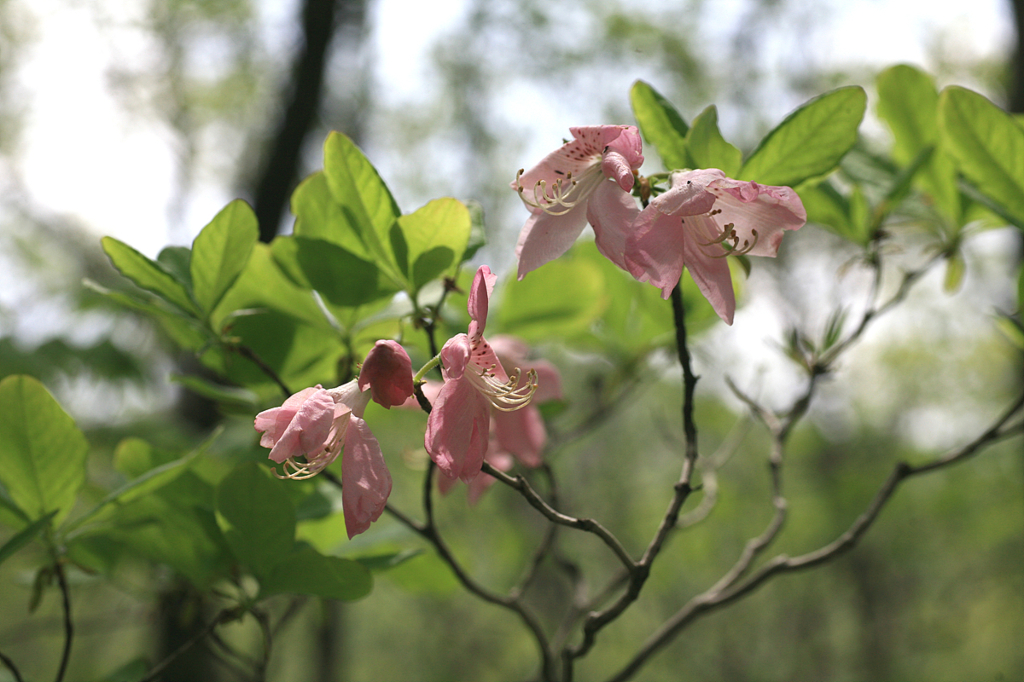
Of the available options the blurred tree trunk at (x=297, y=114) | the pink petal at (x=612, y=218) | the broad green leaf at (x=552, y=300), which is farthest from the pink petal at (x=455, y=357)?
the blurred tree trunk at (x=297, y=114)

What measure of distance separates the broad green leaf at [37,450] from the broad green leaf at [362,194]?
1.11ft

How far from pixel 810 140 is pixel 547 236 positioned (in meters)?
0.29

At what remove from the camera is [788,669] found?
7.55 metres

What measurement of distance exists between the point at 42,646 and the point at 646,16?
502 inches

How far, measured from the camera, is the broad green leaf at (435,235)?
667 millimetres

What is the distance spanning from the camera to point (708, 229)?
0.55m

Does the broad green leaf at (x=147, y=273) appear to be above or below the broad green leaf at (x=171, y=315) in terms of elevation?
above

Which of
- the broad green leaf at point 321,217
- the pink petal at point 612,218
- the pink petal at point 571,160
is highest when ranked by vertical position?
the pink petal at point 571,160

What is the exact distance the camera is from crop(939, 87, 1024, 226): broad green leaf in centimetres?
71

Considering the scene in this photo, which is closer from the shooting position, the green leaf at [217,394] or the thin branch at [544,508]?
the thin branch at [544,508]

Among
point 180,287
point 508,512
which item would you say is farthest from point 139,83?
point 180,287

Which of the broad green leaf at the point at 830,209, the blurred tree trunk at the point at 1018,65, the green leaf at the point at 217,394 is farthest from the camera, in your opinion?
the blurred tree trunk at the point at 1018,65

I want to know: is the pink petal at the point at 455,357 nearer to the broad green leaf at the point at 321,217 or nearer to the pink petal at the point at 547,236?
the pink petal at the point at 547,236

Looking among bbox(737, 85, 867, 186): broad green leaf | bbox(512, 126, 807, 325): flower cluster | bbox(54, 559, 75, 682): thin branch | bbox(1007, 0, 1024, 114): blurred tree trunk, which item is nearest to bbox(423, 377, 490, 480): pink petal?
bbox(512, 126, 807, 325): flower cluster
